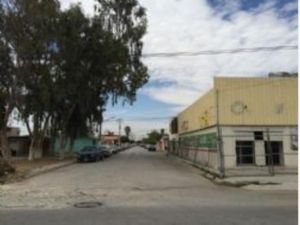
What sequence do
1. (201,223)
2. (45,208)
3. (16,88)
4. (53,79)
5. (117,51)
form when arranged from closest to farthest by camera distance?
1. (201,223)
2. (45,208)
3. (16,88)
4. (53,79)
5. (117,51)

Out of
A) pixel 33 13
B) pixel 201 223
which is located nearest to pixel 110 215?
pixel 201 223

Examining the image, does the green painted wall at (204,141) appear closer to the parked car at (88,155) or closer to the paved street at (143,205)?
the parked car at (88,155)

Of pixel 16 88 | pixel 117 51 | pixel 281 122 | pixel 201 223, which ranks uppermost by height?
pixel 117 51

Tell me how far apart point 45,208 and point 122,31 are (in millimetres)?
37146

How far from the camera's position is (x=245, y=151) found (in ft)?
115

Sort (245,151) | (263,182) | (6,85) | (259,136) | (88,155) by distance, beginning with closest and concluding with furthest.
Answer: (263,182), (259,136), (245,151), (6,85), (88,155)

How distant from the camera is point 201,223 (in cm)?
1104

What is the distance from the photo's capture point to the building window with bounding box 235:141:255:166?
34.4 metres

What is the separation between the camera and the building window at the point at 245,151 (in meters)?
34.4

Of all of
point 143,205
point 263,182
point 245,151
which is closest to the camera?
point 143,205

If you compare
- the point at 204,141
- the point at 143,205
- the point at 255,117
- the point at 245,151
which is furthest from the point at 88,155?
the point at 143,205

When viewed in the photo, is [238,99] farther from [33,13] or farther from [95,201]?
[95,201]

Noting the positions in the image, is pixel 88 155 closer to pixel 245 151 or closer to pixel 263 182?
pixel 245 151

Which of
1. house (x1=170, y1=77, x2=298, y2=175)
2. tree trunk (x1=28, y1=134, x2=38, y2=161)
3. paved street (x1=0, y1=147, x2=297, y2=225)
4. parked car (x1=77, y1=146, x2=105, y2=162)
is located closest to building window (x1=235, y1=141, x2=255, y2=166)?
house (x1=170, y1=77, x2=298, y2=175)
